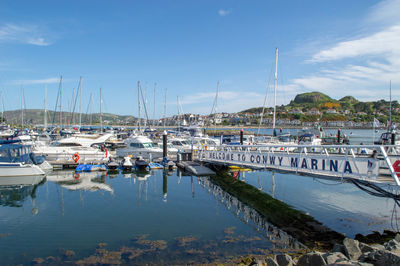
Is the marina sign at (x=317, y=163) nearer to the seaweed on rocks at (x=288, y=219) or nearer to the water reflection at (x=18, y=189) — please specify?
the seaweed on rocks at (x=288, y=219)

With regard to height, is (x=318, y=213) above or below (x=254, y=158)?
below

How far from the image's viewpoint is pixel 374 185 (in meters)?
12.4

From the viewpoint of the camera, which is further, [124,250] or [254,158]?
[254,158]

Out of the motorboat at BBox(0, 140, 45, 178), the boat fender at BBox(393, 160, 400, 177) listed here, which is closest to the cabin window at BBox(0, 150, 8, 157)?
the motorboat at BBox(0, 140, 45, 178)

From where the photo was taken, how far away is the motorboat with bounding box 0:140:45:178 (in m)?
25.5

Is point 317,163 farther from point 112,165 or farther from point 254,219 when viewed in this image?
point 112,165

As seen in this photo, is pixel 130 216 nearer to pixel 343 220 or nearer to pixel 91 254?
pixel 91 254

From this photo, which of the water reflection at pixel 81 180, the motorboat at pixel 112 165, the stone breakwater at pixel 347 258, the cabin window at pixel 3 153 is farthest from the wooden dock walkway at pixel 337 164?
the cabin window at pixel 3 153

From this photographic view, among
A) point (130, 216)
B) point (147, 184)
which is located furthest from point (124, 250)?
point (147, 184)

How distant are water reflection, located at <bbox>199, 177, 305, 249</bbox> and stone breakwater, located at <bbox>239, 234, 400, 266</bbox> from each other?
1745 mm

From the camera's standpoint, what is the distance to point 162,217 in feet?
52.1

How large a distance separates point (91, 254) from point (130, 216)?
489 centimetres

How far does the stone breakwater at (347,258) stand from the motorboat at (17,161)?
74.3 feet

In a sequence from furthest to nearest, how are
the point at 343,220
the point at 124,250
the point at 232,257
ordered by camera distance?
the point at 343,220
the point at 124,250
the point at 232,257
